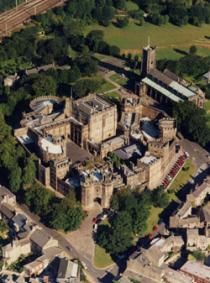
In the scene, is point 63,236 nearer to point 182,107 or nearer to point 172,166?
point 172,166

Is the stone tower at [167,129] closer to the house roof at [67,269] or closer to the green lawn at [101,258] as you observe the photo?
the green lawn at [101,258]

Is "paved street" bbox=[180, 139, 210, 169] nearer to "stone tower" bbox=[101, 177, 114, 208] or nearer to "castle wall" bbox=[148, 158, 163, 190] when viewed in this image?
"castle wall" bbox=[148, 158, 163, 190]

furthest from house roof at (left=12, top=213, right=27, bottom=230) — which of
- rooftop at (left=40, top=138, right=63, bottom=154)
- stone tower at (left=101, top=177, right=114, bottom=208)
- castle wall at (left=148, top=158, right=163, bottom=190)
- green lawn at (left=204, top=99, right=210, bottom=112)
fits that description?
green lawn at (left=204, top=99, right=210, bottom=112)

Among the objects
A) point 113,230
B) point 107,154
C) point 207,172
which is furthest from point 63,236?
point 207,172

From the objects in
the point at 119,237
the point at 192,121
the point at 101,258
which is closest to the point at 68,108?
the point at 192,121

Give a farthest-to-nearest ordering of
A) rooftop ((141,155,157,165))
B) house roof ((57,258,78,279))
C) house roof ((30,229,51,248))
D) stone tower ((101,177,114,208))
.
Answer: rooftop ((141,155,157,165)) → stone tower ((101,177,114,208)) → house roof ((30,229,51,248)) → house roof ((57,258,78,279))

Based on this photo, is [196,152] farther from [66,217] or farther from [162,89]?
[66,217]
